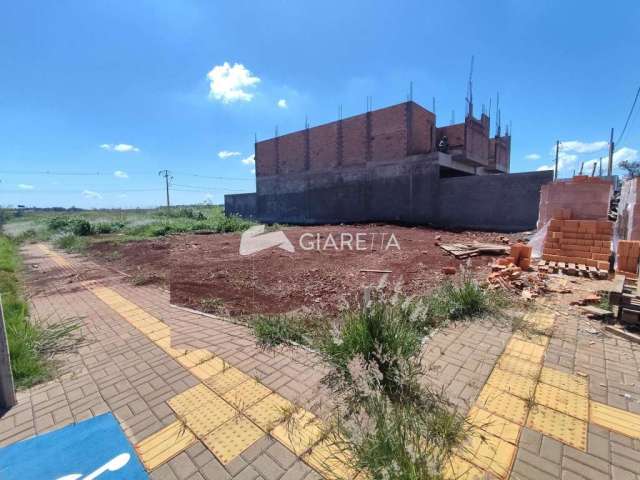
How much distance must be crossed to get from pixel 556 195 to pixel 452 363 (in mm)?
6823

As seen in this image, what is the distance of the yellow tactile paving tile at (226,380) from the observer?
7.87 ft

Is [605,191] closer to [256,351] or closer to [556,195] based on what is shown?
[556,195]

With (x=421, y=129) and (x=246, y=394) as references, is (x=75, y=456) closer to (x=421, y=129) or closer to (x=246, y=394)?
(x=246, y=394)

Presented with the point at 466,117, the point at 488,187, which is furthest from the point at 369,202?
the point at 466,117

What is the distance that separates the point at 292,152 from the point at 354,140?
6.25m

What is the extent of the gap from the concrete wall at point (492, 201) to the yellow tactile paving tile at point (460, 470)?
48.8 ft

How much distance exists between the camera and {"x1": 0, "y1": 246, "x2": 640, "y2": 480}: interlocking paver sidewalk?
1.67 metres

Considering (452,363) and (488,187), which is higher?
(488,187)

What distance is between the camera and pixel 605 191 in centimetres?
650

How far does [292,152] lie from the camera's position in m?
24.4

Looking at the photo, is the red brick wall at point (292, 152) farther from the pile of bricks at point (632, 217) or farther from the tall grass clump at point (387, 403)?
the tall grass clump at point (387, 403)

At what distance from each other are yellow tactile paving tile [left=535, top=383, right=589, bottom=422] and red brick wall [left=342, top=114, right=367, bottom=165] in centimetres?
1922

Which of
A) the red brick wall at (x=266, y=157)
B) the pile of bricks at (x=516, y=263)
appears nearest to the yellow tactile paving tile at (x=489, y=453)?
the pile of bricks at (x=516, y=263)

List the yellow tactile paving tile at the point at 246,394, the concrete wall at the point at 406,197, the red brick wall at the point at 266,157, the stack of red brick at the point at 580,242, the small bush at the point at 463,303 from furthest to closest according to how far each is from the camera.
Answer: the red brick wall at the point at 266,157 → the concrete wall at the point at 406,197 → the stack of red brick at the point at 580,242 → the small bush at the point at 463,303 → the yellow tactile paving tile at the point at 246,394
